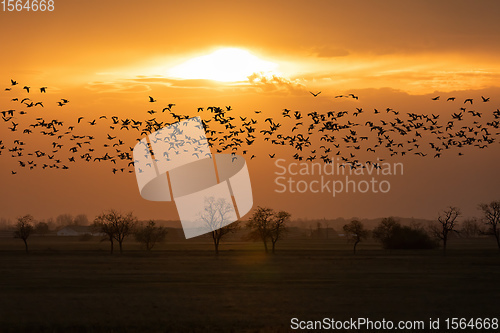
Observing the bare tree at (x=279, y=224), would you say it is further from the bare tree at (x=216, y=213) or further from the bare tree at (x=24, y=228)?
the bare tree at (x=24, y=228)

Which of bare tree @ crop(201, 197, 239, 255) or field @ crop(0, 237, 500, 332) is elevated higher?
bare tree @ crop(201, 197, 239, 255)

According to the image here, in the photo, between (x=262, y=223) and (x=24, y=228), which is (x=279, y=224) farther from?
(x=24, y=228)

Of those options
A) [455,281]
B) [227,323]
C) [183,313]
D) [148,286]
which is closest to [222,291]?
[148,286]

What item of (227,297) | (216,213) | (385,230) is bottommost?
(227,297)

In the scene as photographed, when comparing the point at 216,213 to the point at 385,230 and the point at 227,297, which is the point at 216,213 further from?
the point at 227,297

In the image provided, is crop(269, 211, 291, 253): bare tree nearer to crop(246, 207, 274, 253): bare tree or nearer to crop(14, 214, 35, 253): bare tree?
crop(246, 207, 274, 253): bare tree

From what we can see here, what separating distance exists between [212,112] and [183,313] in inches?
524

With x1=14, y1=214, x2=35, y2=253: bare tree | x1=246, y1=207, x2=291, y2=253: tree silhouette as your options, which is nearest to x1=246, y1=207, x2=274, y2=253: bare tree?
x1=246, y1=207, x2=291, y2=253: tree silhouette

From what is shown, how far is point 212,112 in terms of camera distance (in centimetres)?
3922

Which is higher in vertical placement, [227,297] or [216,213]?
[216,213]

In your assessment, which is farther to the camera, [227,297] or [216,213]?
[216,213]

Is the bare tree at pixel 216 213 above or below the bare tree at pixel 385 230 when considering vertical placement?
above

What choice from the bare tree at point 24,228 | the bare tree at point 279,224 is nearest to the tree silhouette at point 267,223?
the bare tree at point 279,224

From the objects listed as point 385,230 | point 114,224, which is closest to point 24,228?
point 114,224
